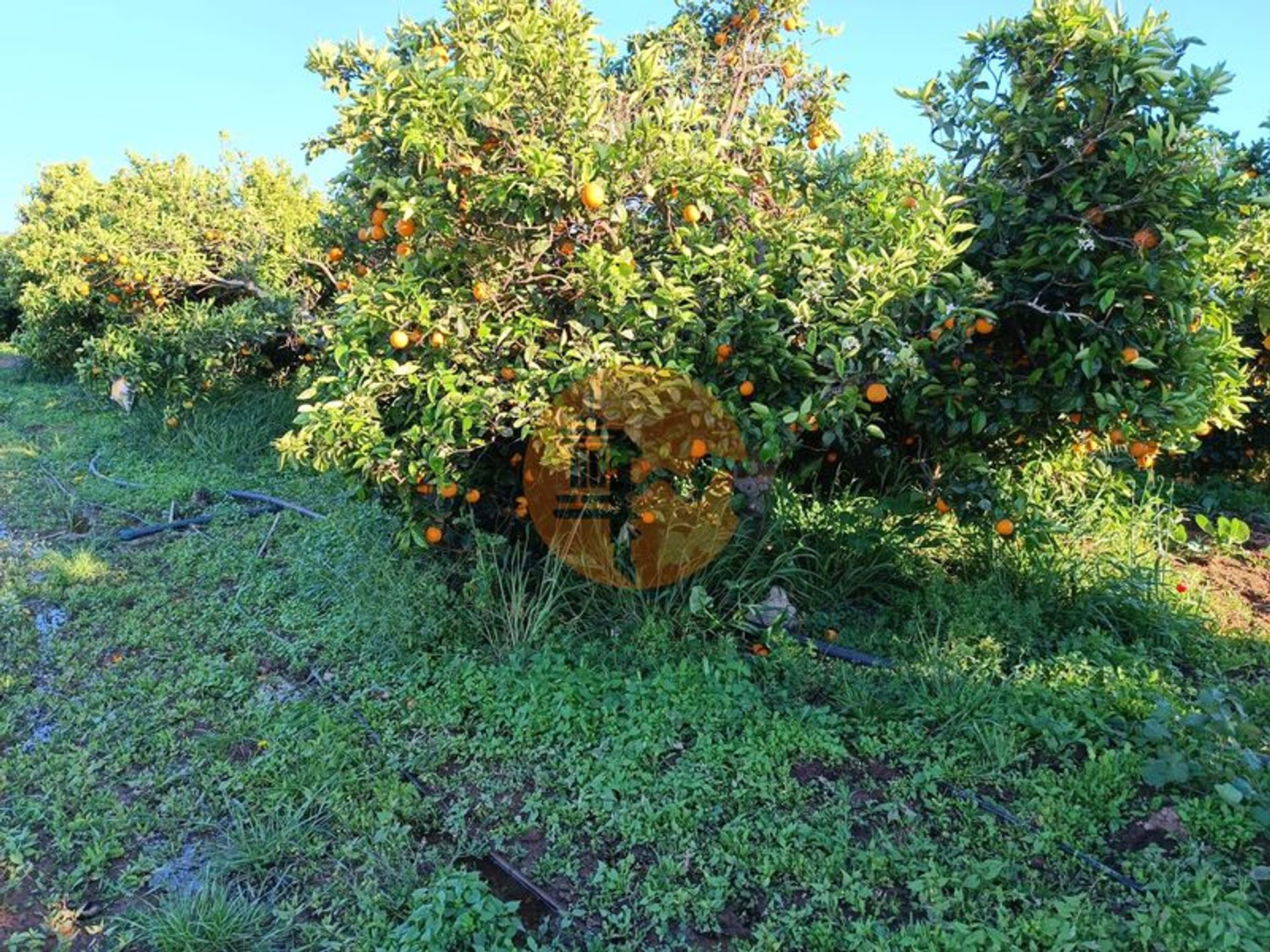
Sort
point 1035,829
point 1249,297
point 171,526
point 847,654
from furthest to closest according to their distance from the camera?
point 171,526
point 1249,297
point 847,654
point 1035,829

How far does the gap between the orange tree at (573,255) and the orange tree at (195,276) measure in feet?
10.6

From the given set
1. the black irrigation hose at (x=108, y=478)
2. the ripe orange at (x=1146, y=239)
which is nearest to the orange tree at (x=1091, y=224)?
the ripe orange at (x=1146, y=239)

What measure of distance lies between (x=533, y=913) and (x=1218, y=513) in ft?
15.3

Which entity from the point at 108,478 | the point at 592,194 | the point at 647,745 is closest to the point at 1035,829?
the point at 647,745

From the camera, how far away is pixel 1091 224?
2.61m

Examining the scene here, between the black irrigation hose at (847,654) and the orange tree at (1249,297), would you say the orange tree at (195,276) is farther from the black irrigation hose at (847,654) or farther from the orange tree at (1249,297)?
the orange tree at (1249,297)

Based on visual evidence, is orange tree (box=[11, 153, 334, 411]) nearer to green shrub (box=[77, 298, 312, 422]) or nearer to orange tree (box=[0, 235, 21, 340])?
green shrub (box=[77, 298, 312, 422])

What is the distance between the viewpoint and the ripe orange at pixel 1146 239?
2490mm

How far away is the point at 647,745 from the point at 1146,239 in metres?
2.21

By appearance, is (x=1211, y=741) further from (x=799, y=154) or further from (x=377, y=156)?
(x=377, y=156)

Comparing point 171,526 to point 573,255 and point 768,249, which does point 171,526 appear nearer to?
point 573,255

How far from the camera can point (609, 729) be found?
2.60 m

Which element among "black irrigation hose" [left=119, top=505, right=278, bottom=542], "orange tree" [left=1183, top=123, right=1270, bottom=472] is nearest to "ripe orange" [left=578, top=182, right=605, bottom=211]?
"orange tree" [left=1183, top=123, right=1270, bottom=472]

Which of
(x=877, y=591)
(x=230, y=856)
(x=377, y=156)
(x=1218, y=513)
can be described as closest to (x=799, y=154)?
(x=377, y=156)
